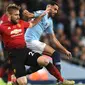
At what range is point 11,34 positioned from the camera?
10680 millimetres

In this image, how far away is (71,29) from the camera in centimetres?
1730

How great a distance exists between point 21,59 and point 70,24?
6.87 meters

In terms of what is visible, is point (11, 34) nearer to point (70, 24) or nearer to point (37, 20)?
point (37, 20)

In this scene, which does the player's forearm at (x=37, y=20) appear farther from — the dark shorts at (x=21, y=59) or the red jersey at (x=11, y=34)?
the dark shorts at (x=21, y=59)

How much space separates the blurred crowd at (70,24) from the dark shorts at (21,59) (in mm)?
5130

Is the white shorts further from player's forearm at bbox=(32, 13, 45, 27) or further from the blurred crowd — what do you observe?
the blurred crowd

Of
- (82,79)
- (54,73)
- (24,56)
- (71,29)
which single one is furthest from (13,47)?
(71,29)

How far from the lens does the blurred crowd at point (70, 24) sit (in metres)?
16.3

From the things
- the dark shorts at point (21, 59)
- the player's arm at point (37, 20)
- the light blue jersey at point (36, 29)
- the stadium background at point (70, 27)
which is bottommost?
the stadium background at point (70, 27)

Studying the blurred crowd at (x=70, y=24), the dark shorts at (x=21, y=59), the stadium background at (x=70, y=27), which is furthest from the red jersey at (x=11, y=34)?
the blurred crowd at (x=70, y=24)

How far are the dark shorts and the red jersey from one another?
0.12 metres

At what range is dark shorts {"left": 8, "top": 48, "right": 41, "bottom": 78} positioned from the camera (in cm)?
1060

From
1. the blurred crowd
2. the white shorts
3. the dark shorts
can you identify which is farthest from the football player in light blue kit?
the blurred crowd

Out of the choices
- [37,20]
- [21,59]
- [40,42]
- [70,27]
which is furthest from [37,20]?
[70,27]
